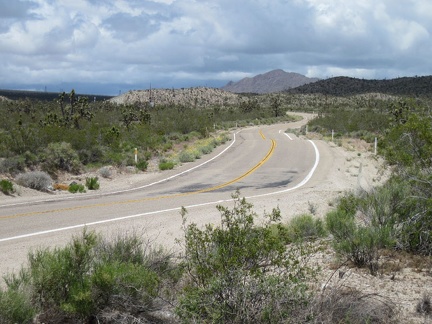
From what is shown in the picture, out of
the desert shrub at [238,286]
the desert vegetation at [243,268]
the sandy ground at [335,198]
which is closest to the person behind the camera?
the desert shrub at [238,286]

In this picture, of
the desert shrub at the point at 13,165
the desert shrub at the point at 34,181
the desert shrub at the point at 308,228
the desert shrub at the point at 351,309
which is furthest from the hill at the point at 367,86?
the desert shrub at the point at 351,309

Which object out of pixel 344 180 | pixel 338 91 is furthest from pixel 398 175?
→ pixel 338 91

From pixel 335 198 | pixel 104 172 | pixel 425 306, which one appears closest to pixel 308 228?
pixel 425 306

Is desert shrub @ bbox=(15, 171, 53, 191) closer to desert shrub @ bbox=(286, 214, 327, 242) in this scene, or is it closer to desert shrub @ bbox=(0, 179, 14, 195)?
desert shrub @ bbox=(0, 179, 14, 195)

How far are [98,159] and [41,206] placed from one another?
1275 cm

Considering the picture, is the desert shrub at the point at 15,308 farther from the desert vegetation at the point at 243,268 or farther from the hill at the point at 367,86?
the hill at the point at 367,86

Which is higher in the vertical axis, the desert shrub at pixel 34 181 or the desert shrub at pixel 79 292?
the desert shrub at pixel 79 292

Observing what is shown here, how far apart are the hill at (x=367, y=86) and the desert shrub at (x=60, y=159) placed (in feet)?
337

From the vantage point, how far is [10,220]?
12.2 m

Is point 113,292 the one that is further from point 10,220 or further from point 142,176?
point 142,176

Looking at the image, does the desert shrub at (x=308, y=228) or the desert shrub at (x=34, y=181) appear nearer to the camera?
the desert shrub at (x=308, y=228)

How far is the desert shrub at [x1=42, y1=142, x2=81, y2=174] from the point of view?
79.0ft

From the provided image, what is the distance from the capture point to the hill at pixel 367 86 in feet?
408

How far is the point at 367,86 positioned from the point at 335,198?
14304cm
